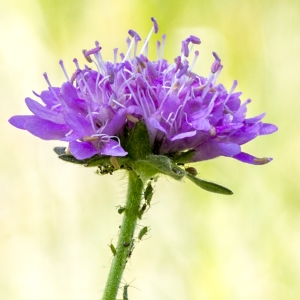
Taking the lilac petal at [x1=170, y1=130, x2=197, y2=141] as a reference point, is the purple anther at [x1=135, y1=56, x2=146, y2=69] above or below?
above

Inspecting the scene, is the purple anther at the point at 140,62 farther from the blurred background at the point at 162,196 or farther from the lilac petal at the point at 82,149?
the blurred background at the point at 162,196

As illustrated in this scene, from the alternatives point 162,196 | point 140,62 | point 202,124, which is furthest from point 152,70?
point 162,196

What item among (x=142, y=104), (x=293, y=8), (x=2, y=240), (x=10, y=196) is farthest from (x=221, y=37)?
(x=142, y=104)

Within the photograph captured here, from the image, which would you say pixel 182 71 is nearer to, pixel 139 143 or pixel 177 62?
pixel 177 62

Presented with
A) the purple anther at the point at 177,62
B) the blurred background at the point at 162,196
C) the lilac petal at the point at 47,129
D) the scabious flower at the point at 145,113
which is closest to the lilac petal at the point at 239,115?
the scabious flower at the point at 145,113

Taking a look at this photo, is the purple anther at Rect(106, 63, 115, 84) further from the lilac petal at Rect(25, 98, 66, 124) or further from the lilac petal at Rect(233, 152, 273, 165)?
the lilac petal at Rect(233, 152, 273, 165)

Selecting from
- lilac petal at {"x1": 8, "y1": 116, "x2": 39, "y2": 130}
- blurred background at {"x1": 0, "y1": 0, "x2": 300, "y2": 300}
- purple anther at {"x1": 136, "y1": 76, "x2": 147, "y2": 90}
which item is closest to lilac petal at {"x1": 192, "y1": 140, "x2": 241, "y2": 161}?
purple anther at {"x1": 136, "y1": 76, "x2": 147, "y2": 90}
